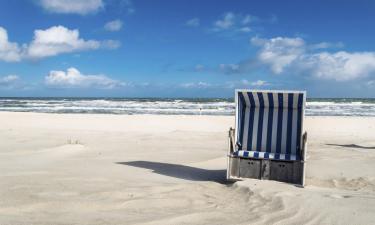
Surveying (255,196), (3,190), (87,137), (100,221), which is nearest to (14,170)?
(3,190)

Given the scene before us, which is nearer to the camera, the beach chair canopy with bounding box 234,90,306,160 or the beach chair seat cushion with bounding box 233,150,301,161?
the beach chair seat cushion with bounding box 233,150,301,161

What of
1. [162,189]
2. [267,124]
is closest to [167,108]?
[267,124]

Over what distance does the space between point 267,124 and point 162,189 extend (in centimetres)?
260

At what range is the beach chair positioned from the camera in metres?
7.00

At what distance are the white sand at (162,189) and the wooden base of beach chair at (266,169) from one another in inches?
9.3

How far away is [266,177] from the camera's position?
7.07 m

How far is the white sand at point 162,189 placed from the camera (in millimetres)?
4652

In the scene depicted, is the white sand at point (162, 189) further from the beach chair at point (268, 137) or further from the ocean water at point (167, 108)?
the ocean water at point (167, 108)

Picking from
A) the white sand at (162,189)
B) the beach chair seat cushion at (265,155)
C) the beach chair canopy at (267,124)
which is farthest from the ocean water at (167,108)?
the beach chair seat cushion at (265,155)

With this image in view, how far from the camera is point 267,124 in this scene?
762 cm

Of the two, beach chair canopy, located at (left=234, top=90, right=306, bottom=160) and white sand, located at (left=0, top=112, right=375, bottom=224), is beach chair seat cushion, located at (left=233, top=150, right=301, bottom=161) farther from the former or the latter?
white sand, located at (left=0, top=112, right=375, bottom=224)

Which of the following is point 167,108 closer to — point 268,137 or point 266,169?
point 268,137

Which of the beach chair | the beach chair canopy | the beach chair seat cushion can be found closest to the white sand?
the beach chair

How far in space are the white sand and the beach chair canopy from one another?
76cm
